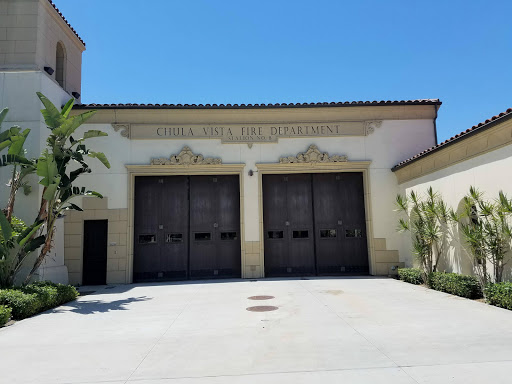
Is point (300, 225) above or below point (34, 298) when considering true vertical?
above

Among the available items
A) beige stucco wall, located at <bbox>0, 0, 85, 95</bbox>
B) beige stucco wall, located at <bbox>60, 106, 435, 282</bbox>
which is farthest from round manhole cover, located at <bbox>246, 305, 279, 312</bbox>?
beige stucco wall, located at <bbox>0, 0, 85, 95</bbox>

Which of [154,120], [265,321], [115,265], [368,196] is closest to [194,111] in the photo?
[154,120]

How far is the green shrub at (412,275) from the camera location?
467 inches

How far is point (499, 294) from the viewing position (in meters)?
7.93

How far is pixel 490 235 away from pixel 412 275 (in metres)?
3.80

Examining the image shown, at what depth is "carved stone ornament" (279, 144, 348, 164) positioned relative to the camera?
14180 millimetres

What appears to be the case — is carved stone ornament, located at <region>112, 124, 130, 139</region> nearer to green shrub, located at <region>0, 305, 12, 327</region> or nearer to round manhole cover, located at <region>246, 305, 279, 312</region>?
green shrub, located at <region>0, 305, 12, 327</region>


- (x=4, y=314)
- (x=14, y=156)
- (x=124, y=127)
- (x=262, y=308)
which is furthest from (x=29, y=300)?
(x=124, y=127)

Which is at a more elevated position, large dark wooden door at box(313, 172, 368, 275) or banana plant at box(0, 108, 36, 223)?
banana plant at box(0, 108, 36, 223)

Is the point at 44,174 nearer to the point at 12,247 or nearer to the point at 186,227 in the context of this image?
the point at 12,247

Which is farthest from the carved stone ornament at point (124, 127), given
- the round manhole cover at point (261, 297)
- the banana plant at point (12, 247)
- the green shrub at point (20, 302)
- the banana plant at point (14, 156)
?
the round manhole cover at point (261, 297)

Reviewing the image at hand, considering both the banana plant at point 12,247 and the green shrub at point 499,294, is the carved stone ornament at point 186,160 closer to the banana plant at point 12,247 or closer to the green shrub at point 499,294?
the banana plant at point 12,247

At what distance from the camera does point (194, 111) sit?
46.8ft

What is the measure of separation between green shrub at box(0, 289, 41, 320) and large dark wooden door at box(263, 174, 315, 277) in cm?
776
